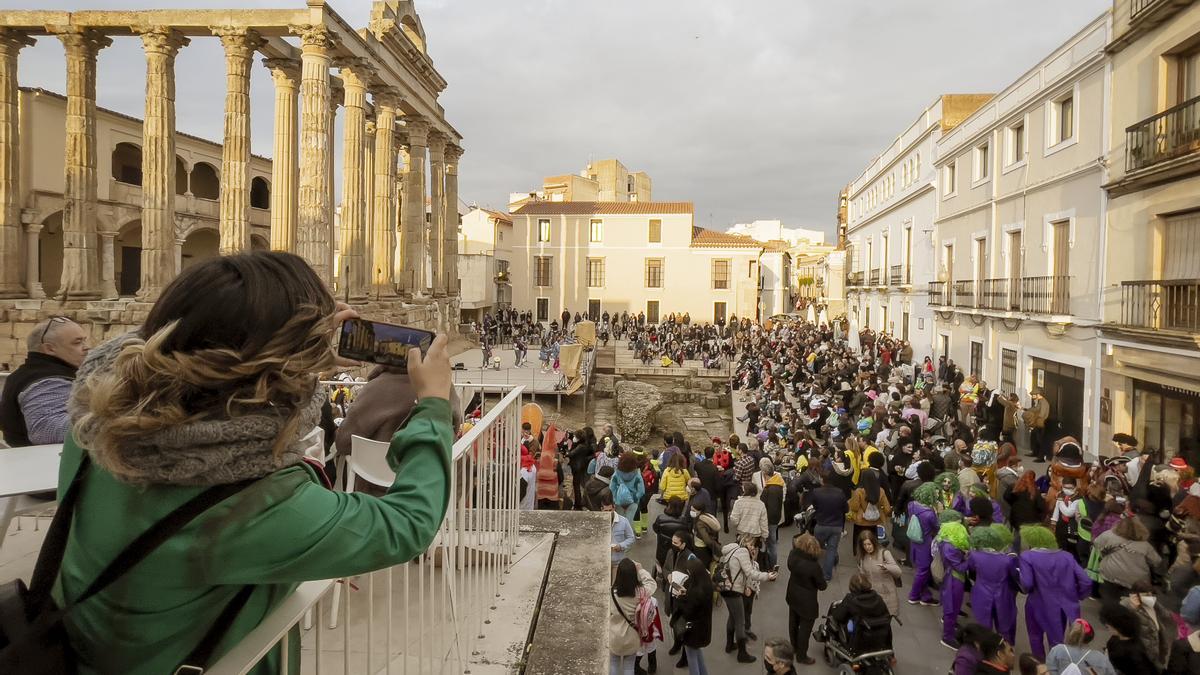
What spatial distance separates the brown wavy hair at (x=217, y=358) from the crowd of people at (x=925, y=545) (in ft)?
14.9

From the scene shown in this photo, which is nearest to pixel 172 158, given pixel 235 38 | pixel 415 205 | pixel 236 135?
pixel 236 135

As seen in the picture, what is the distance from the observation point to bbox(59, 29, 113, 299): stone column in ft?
57.9

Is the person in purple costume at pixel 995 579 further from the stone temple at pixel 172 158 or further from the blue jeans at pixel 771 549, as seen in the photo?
the stone temple at pixel 172 158

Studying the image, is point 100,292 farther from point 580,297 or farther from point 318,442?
point 580,297

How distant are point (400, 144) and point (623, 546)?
27574 mm

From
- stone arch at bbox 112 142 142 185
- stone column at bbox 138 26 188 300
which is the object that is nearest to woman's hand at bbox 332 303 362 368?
stone column at bbox 138 26 188 300

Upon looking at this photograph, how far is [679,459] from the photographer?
29.5 ft

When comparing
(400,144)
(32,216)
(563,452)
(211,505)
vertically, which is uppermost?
(400,144)

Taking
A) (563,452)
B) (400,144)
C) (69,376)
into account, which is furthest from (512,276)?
(69,376)

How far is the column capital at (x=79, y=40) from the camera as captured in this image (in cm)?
1778

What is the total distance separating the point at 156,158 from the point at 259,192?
17861 millimetres

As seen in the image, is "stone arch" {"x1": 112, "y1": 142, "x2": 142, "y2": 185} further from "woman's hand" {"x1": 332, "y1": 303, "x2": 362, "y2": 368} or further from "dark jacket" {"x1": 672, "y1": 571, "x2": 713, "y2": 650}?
"woman's hand" {"x1": 332, "y1": 303, "x2": 362, "y2": 368}

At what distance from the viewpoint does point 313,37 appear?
18016mm

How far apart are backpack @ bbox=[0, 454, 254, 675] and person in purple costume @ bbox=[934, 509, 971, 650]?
6769 mm
